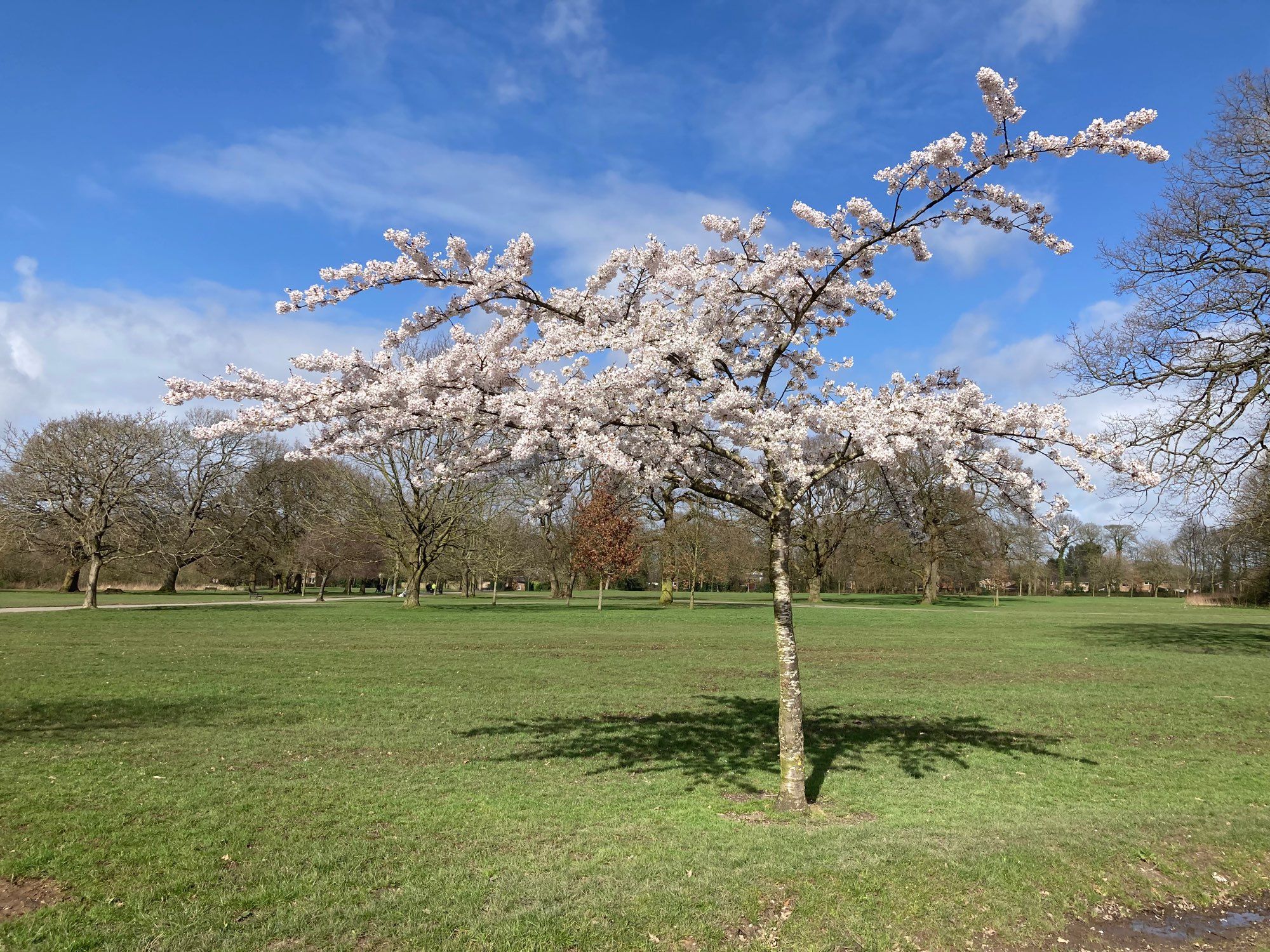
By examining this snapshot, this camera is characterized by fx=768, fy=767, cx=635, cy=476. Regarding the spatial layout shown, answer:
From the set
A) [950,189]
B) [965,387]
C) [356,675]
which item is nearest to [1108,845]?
[965,387]

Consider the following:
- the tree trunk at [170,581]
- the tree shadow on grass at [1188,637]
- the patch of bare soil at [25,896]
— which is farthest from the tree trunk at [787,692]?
the tree trunk at [170,581]

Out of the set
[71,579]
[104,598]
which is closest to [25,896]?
[104,598]

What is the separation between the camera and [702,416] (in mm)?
7168

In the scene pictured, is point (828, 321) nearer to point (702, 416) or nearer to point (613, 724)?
point (702, 416)

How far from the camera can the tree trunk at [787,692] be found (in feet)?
23.5

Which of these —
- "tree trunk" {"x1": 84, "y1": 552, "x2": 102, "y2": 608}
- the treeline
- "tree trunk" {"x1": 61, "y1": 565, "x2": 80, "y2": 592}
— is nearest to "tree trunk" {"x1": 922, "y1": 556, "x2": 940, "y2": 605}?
the treeline

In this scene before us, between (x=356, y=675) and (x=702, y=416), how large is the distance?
10469 millimetres

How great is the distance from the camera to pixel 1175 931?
15.7 feet

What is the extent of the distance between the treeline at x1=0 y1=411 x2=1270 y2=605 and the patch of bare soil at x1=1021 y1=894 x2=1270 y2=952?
3958 millimetres

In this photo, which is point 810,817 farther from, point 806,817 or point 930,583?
point 930,583

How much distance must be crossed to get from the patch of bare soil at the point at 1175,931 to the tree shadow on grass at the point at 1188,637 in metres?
20.6

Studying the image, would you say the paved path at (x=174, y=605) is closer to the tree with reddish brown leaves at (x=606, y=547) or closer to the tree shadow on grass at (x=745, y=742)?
the tree with reddish brown leaves at (x=606, y=547)

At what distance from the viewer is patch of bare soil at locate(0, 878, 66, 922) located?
4.44 meters

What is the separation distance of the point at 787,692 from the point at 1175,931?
3.22 meters
